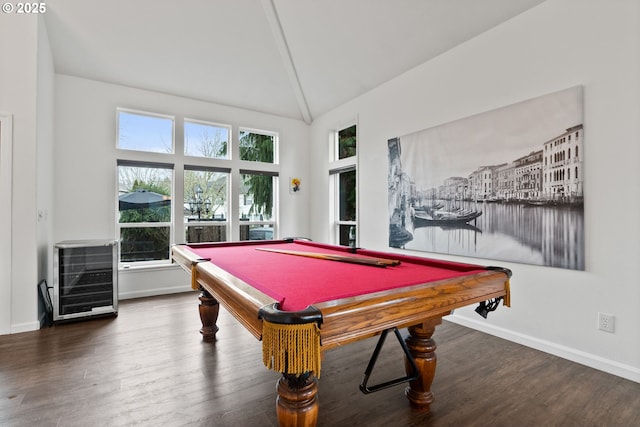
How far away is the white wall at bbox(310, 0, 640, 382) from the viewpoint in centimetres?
217

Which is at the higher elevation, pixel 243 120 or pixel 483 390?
pixel 243 120

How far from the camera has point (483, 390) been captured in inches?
78.8

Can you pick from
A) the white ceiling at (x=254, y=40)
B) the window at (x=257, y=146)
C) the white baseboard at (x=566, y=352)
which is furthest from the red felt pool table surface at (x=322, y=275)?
the window at (x=257, y=146)

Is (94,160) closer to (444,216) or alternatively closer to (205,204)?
(205,204)

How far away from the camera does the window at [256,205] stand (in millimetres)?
A: 5203

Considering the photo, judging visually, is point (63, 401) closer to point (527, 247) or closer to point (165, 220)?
point (165, 220)

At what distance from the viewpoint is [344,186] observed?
512 cm

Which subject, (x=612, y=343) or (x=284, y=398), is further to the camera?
(x=612, y=343)

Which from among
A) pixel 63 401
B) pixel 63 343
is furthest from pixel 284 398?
pixel 63 343

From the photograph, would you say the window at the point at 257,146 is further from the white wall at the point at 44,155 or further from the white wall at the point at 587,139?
the white wall at the point at 587,139

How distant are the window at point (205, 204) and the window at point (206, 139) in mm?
264

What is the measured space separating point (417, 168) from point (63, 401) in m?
3.62

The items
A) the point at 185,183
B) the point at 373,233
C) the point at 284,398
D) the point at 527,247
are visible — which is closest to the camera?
the point at 284,398

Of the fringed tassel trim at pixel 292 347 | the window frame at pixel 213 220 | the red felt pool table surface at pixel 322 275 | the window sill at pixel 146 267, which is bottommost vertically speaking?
the window sill at pixel 146 267
